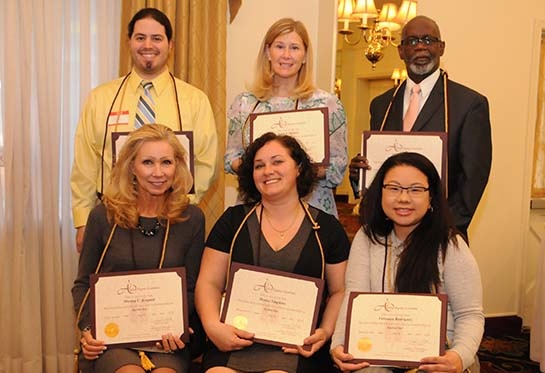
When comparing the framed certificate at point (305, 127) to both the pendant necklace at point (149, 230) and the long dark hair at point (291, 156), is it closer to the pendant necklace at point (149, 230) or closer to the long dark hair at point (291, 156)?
the long dark hair at point (291, 156)

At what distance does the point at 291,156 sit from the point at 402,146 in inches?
17.4

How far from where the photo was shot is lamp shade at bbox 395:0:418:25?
460cm

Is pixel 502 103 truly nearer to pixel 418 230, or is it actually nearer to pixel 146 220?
pixel 418 230

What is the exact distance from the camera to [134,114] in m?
2.78

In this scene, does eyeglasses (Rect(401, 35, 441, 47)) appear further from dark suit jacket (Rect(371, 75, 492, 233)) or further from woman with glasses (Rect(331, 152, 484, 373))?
woman with glasses (Rect(331, 152, 484, 373))

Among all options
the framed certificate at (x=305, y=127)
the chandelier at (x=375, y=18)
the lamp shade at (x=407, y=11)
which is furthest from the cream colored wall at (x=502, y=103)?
the framed certificate at (x=305, y=127)

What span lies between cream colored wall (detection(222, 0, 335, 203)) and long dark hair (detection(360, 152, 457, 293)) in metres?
1.81

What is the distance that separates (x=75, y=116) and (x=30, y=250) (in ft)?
2.71

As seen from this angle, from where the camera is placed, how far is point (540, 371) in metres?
3.96

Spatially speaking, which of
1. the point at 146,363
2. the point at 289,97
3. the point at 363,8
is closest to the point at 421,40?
the point at 289,97

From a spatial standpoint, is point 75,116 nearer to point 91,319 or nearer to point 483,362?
point 91,319

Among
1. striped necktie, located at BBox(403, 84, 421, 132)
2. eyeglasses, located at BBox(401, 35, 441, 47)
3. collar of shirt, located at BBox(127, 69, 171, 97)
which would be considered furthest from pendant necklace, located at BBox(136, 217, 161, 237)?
eyeglasses, located at BBox(401, 35, 441, 47)

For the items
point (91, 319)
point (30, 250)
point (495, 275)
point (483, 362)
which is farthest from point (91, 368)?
point (495, 275)

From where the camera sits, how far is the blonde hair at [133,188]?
2.36 m
